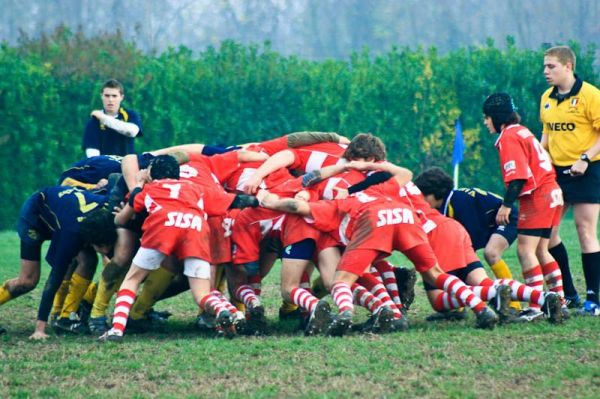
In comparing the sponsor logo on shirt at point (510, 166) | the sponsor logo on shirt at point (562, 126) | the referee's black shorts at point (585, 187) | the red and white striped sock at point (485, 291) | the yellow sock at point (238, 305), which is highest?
the sponsor logo on shirt at point (562, 126)

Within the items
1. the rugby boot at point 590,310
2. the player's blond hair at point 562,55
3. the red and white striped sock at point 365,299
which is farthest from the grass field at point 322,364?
the player's blond hair at point 562,55

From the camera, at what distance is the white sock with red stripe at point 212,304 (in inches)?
315

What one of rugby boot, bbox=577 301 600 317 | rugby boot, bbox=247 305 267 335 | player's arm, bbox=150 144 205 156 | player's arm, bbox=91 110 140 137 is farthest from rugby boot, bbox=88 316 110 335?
rugby boot, bbox=577 301 600 317

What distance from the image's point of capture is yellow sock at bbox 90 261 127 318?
8695 millimetres

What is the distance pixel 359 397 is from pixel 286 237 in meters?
2.73

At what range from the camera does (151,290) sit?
8828 mm

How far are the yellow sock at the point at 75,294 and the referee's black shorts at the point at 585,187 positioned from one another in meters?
4.25

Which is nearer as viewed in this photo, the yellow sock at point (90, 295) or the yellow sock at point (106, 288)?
the yellow sock at point (106, 288)

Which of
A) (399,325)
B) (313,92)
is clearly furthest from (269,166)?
(313,92)

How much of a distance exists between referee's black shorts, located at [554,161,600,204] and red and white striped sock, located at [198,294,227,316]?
3.27m

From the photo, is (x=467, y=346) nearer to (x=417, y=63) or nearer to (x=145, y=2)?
(x=417, y=63)

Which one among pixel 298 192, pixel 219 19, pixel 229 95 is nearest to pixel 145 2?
pixel 219 19

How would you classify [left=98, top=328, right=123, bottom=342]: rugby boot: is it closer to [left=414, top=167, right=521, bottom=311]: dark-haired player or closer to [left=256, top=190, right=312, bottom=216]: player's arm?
[left=256, top=190, right=312, bottom=216]: player's arm

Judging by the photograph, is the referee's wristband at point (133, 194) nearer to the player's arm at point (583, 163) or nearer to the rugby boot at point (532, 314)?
the rugby boot at point (532, 314)
